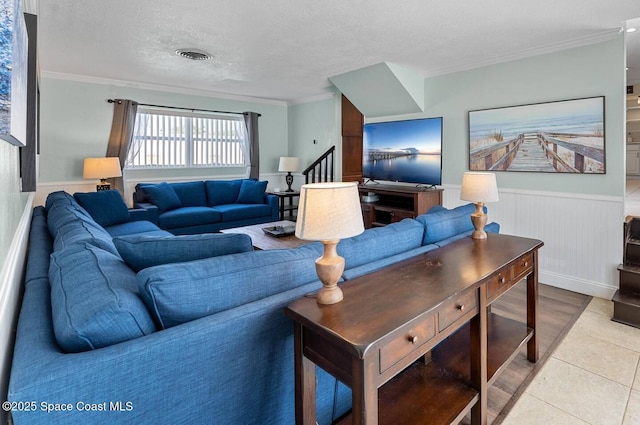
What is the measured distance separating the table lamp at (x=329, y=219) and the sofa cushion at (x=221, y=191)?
457cm

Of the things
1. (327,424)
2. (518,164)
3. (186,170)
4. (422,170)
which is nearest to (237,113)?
(186,170)

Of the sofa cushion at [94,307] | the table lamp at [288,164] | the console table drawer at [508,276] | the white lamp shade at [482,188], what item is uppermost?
the table lamp at [288,164]

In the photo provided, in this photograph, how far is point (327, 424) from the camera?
1445mm

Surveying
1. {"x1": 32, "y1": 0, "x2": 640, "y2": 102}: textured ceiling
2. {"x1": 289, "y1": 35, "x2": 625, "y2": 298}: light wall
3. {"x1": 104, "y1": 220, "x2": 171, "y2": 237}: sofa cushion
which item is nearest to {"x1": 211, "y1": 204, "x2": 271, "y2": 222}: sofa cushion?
{"x1": 104, "y1": 220, "x2": 171, "y2": 237}: sofa cushion

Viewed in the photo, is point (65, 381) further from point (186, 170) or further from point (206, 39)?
point (186, 170)

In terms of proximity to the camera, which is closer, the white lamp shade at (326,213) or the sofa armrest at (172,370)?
the sofa armrest at (172,370)

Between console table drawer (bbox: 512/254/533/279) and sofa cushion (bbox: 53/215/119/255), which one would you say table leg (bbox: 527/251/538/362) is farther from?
sofa cushion (bbox: 53/215/119/255)

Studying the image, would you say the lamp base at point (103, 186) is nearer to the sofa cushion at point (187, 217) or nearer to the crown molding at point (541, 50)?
the sofa cushion at point (187, 217)

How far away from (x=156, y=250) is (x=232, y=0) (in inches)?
76.0

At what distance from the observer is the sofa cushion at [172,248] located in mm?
1421

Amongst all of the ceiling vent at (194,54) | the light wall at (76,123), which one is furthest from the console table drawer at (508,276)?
the light wall at (76,123)

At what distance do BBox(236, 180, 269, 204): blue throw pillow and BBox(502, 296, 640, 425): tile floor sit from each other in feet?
14.2

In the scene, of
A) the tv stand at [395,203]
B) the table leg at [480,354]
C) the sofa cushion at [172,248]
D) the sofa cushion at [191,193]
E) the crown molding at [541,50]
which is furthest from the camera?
the sofa cushion at [191,193]

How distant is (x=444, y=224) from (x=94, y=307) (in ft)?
6.21
